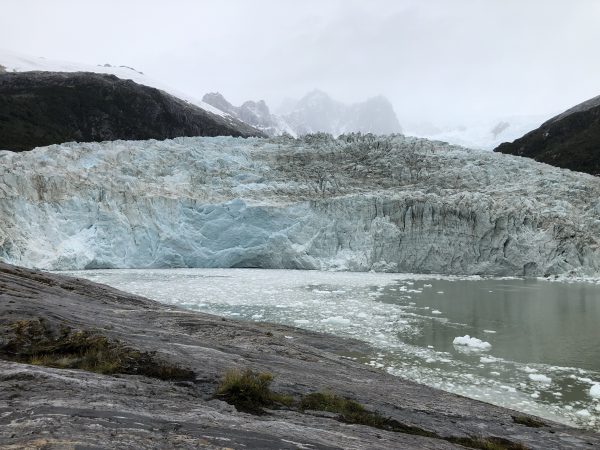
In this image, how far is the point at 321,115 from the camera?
6929 inches

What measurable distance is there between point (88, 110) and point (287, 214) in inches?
2291

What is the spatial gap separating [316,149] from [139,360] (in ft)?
113

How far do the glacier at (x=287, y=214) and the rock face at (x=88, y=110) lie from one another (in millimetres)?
37939

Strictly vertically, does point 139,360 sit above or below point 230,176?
below

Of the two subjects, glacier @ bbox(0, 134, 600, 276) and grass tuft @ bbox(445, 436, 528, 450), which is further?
glacier @ bbox(0, 134, 600, 276)

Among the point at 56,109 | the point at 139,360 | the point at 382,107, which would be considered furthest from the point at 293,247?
the point at 382,107

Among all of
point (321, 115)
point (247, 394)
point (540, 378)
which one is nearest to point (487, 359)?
point (540, 378)

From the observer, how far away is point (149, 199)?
29.6 m

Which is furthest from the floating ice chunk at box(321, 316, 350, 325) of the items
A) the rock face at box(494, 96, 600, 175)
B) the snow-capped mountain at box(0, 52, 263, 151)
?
the snow-capped mountain at box(0, 52, 263, 151)

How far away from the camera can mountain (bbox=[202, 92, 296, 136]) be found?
149 m

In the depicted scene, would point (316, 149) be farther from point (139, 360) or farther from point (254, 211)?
point (139, 360)

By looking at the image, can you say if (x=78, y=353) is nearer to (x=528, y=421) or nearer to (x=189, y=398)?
(x=189, y=398)

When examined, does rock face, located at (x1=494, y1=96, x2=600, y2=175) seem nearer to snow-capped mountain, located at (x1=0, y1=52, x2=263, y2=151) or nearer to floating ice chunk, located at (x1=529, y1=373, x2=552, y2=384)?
floating ice chunk, located at (x1=529, y1=373, x2=552, y2=384)

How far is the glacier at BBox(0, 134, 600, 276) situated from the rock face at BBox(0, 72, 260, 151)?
37.9 meters
